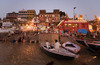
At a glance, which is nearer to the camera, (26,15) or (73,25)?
(73,25)

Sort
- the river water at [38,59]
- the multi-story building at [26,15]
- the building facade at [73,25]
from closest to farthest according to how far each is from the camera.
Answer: the river water at [38,59]
the building facade at [73,25]
the multi-story building at [26,15]

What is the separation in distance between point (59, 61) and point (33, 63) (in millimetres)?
3306

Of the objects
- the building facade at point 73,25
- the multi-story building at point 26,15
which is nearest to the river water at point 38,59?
the building facade at point 73,25

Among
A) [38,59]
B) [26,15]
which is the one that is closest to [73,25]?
[38,59]

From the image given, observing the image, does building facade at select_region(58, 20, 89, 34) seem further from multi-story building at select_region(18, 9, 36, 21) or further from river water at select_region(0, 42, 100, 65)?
multi-story building at select_region(18, 9, 36, 21)

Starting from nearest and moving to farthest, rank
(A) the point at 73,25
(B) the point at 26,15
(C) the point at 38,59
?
(C) the point at 38,59 < (A) the point at 73,25 < (B) the point at 26,15

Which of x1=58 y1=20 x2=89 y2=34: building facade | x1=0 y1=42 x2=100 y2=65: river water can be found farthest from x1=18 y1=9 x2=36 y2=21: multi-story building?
x1=0 y1=42 x2=100 y2=65: river water

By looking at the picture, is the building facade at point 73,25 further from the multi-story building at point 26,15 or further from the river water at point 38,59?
the multi-story building at point 26,15

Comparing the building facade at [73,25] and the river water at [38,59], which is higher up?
the building facade at [73,25]

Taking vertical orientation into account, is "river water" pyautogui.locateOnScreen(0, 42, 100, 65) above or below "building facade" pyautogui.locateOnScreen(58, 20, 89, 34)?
below

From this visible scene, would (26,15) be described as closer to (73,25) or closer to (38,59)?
(73,25)

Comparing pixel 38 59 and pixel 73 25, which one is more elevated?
pixel 73 25

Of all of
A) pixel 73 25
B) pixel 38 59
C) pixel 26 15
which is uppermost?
pixel 26 15

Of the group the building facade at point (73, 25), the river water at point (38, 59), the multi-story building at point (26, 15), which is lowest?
the river water at point (38, 59)
